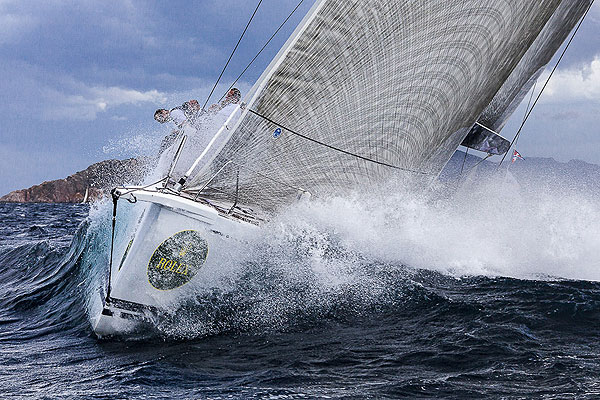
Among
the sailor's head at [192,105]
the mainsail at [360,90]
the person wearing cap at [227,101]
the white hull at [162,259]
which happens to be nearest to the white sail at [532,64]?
the mainsail at [360,90]

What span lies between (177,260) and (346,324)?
1682 millimetres

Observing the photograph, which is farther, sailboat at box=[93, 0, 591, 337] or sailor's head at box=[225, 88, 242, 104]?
sailor's head at box=[225, 88, 242, 104]

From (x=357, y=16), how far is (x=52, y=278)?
5.96 m

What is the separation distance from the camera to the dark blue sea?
3638mm

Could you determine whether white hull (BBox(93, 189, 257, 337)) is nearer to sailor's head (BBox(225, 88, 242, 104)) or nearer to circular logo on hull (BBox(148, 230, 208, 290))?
circular logo on hull (BBox(148, 230, 208, 290))

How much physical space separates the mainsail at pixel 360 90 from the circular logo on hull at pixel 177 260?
69cm

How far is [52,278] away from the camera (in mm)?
8016

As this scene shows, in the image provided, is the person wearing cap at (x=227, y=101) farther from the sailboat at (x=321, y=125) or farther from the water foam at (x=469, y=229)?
the water foam at (x=469, y=229)

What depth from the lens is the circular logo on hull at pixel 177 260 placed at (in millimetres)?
4766

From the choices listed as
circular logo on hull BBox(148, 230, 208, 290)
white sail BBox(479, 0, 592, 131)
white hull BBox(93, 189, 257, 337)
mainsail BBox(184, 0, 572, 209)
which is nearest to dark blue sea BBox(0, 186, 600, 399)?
white hull BBox(93, 189, 257, 337)

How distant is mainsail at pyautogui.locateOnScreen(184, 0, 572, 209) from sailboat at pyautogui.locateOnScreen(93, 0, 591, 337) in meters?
0.01

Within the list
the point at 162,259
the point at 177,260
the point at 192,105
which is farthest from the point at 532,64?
the point at 162,259

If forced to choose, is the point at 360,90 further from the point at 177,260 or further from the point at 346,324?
the point at 177,260

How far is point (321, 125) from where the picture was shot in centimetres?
560
